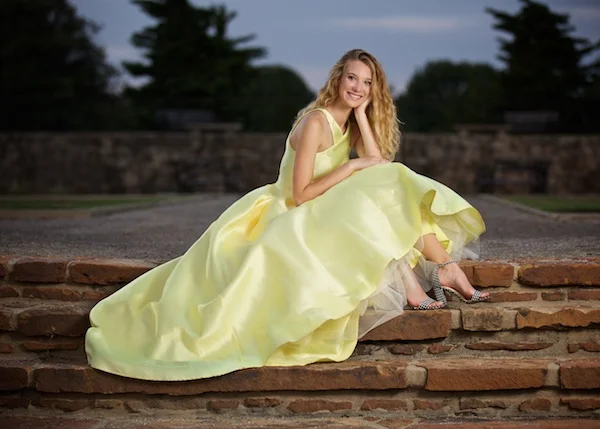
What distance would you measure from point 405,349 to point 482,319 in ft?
1.13

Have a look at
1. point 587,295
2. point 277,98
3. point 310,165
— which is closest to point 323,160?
point 310,165

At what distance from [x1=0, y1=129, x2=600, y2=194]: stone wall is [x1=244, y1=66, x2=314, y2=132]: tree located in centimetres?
1511

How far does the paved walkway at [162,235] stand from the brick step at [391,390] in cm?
100

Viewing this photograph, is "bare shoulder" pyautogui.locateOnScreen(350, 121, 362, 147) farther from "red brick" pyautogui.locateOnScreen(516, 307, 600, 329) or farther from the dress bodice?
"red brick" pyautogui.locateOnScreen(516, 307, 600, 329)

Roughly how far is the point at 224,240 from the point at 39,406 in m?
1.01

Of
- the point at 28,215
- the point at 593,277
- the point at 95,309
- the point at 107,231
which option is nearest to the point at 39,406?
the point at 95,309

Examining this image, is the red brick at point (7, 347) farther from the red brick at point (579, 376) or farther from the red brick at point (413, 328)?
the red brick at point (579, 376)

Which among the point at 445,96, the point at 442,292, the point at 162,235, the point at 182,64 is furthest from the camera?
the point at 445,96

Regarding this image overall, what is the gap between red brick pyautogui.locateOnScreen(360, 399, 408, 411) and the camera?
125 inches

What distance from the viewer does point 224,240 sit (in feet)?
11.3

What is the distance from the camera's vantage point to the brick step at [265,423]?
301cm

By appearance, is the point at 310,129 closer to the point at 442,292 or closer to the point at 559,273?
the point at 442,292

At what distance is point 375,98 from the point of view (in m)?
3.74

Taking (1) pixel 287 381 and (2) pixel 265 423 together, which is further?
(1) pixel 287 381
